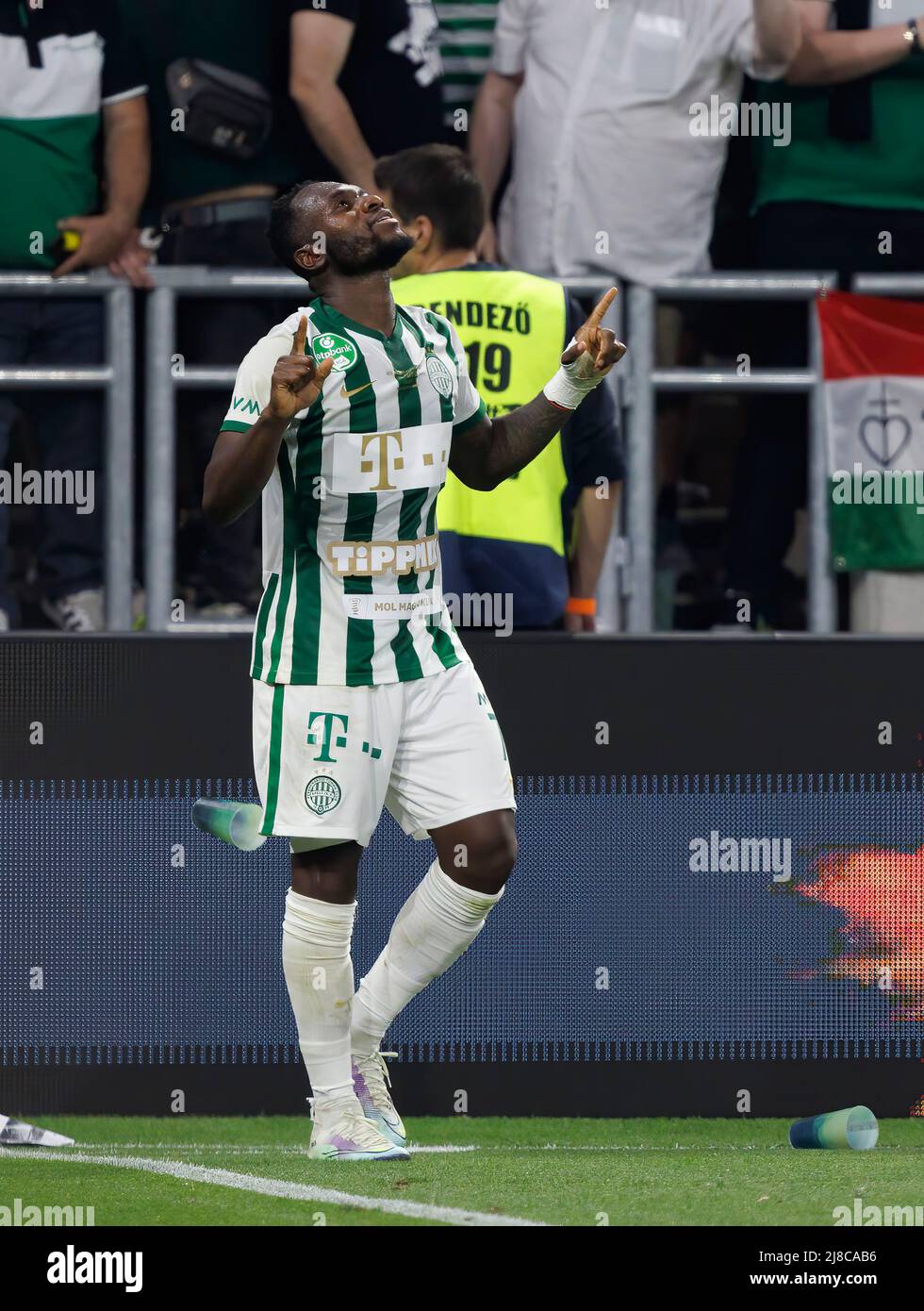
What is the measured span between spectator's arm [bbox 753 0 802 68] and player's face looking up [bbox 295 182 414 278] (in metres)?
2.54

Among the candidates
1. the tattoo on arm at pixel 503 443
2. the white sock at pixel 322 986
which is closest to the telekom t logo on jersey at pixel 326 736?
the white sock at pixel 322 986

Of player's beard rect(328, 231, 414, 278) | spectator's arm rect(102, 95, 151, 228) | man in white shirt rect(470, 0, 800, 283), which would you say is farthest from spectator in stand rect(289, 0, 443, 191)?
player's beard rect(328, 231, 414, 278)

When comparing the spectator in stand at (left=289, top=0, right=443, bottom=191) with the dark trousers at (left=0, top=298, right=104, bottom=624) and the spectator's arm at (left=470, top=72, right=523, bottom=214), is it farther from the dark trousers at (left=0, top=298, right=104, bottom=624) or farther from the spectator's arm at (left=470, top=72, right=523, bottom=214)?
the dark trousers at (left=0, top=298, right=104, bottom=624)

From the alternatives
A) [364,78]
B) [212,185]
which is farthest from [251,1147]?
[364,78]

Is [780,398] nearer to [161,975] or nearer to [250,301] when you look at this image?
[250,301]

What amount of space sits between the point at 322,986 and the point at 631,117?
3346 millimetres

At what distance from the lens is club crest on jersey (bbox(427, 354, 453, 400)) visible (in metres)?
5.28

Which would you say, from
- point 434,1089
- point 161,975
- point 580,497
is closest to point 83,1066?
point 161,975

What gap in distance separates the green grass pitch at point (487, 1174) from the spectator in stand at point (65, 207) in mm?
1779

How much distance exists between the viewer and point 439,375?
530 cm

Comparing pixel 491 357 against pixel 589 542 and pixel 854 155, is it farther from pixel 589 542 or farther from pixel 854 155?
pixel 854 155

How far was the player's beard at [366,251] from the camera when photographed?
205 inches

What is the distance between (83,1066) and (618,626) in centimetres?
213

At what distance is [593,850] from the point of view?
20.5 feet
